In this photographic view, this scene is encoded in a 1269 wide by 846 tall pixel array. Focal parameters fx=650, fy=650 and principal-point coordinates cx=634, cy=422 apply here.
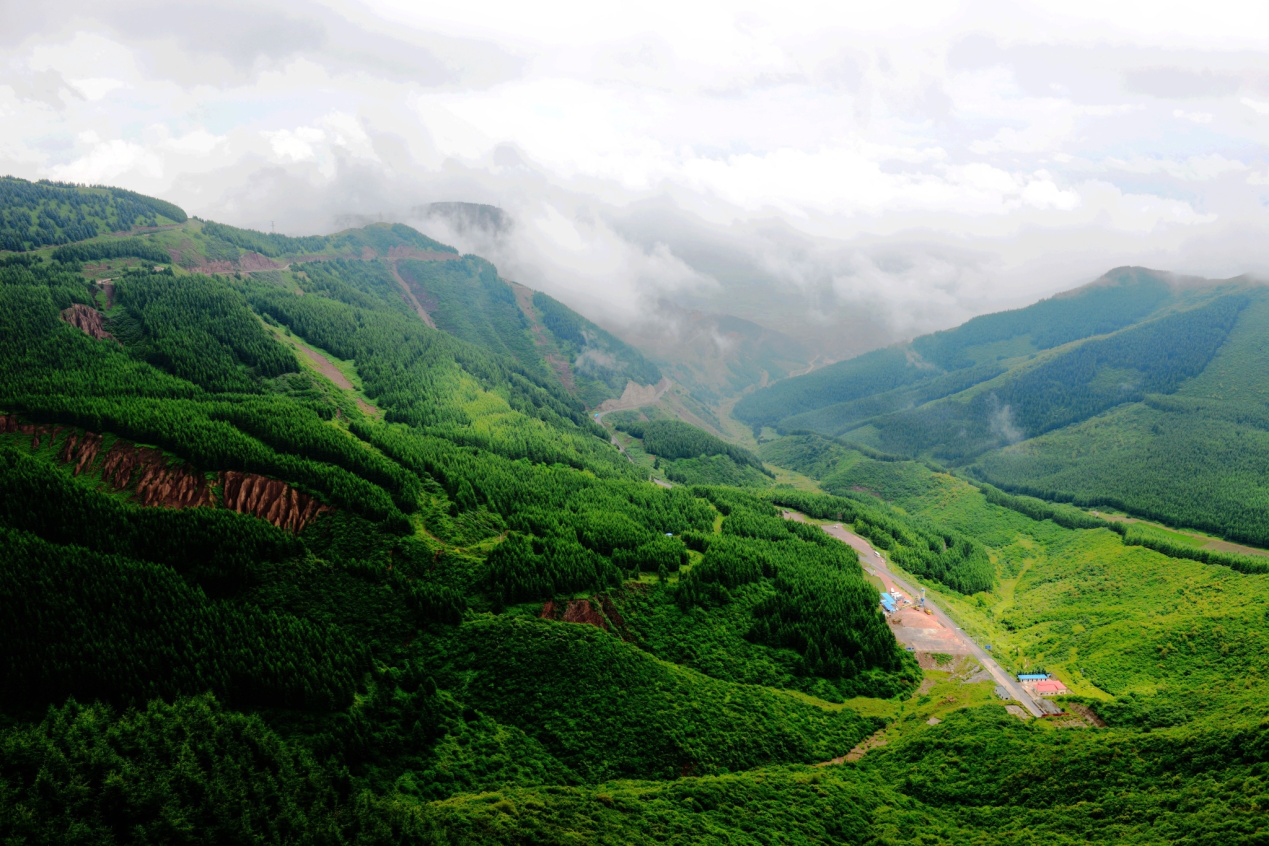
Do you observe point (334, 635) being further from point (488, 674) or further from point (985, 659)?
point (985, 659)

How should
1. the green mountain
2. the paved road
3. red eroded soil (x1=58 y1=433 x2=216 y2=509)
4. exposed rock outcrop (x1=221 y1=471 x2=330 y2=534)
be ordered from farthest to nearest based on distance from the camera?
exposed rock outcrop (x1=221 y1=471 x2=330 y2=534), red eroded soil (x1=58 y1=433 x2=216 y2=509), the paved road, the green mountain

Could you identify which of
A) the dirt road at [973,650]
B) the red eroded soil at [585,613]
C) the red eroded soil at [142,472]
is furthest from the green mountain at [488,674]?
the dirt road at [973,650]

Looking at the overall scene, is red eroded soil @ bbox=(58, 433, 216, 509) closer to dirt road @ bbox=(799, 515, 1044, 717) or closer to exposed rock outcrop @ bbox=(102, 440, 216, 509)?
exposed rock outcrop @ bbox=(102, 440, 216, 509)

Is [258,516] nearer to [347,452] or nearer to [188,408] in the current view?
[347,452]

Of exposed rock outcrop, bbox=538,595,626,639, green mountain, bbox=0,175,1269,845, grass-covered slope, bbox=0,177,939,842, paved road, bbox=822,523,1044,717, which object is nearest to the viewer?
grass-covered slope, bbox=0,177,939,842

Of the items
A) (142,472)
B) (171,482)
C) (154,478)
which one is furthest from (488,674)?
(142,472)

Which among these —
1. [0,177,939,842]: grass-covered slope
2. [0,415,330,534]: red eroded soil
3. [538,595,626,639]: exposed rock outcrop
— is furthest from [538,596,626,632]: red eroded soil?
[0,415,330,534]: red eroded soil

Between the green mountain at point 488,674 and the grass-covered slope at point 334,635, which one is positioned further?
the green mountain at point 488,674

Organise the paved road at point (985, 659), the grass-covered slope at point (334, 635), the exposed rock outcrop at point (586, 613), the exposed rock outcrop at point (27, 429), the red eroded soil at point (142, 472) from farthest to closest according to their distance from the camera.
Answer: the exposed rock outcrop at point (27, 429)
the red eroded soil at point (142, 472)
the exposed rock outcrop at point (586, 613)
the paved road at point (985, 659)
the grass-covered slope at point (334, 635)

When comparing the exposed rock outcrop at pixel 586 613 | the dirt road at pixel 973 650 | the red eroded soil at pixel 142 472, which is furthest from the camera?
the red eroded soil at pixel 142 472

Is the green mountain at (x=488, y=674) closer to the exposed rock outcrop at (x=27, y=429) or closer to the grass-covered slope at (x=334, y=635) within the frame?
the grass-covered slope at (x=334, y=635)

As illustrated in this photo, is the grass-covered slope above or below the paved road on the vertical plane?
above
